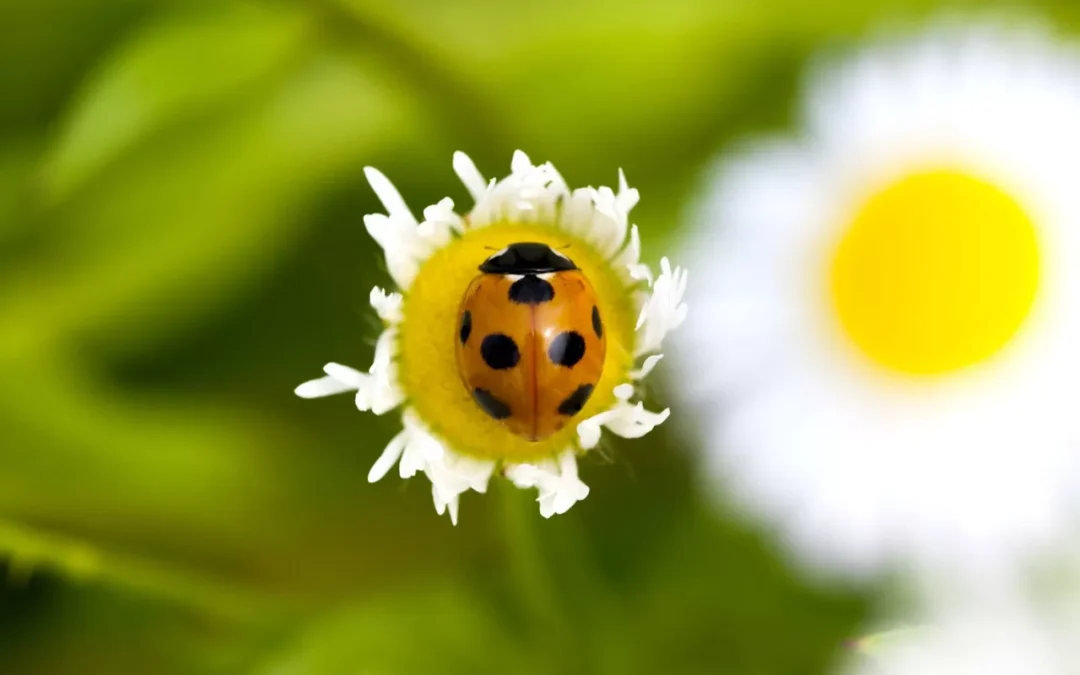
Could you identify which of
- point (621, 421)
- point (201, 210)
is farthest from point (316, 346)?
point (621, 421)

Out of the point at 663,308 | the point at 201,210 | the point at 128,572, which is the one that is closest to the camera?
the point at 663,308

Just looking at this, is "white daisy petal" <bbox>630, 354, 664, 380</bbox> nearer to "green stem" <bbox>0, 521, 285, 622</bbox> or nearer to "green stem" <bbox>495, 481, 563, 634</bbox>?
"green stem" <bbox>495, 481, 563, 634</bbox>

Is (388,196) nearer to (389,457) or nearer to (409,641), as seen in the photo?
(389,457)

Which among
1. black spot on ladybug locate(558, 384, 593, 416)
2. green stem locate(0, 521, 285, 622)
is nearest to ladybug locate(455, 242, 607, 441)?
black spot on ladybug locate(558, 384, 593, 416)

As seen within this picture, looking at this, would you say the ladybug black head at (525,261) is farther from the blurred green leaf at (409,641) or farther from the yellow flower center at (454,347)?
the blurred green leaf at (409,641)

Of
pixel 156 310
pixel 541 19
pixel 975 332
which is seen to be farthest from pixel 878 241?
pixel 156 310

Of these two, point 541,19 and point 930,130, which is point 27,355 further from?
point 930,130
